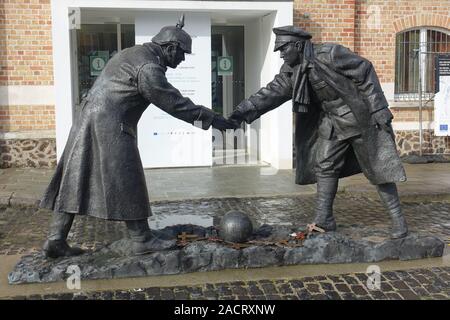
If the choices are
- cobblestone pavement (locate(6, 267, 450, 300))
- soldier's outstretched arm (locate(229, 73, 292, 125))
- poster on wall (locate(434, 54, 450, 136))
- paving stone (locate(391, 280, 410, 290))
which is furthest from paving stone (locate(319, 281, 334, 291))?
poster on wall (locate(434, 54, 450, 136))

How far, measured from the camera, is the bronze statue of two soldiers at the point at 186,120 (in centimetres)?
464

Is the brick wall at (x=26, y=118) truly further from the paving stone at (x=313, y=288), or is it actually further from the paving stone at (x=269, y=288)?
the paving stone at (x=313, y=288)

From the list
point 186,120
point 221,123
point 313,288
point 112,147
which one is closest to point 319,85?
point 221,123

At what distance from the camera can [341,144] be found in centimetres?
557

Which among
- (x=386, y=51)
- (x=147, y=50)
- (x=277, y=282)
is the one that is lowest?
(x=277, y=282)

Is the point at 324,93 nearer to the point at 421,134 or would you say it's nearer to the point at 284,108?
the point at 284,108

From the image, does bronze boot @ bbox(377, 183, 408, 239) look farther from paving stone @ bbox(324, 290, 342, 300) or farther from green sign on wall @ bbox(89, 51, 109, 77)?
green sign on wall @ bbox(89, 51, 109, 77)

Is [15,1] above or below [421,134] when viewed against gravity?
Result: above

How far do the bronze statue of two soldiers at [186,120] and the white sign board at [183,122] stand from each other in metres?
5.46

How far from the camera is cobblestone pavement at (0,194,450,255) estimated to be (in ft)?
20.6

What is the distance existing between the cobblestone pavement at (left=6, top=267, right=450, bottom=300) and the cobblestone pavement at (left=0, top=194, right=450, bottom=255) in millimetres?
1088

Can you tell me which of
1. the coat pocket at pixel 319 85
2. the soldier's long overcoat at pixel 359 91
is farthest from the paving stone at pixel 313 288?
the coat pocket at pixel 319 85

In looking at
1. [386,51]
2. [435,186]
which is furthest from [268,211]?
[386,51]

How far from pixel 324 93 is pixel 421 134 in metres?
7.58
